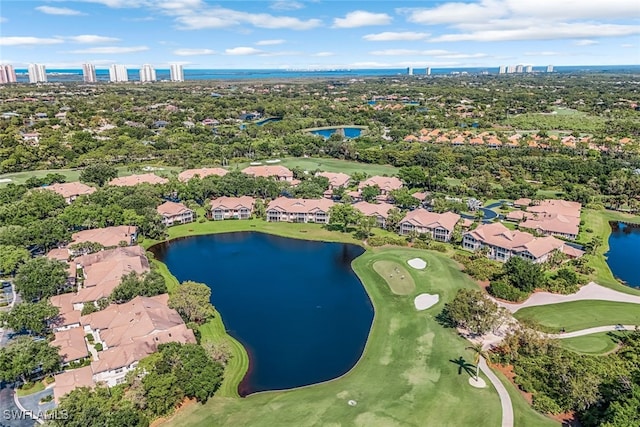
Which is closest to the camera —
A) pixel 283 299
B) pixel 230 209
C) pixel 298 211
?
pixel 283 299

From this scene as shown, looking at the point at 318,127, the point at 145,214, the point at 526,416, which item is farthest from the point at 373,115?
the point at 526,416

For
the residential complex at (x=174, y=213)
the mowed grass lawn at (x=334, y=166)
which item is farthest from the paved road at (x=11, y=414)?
the mowed grass lawn at (x=334, y=166)

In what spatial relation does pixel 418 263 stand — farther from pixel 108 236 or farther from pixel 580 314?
pixel 108 236

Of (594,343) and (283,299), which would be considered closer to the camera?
(594,343)

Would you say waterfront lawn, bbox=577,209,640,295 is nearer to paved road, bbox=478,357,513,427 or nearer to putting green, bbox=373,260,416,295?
putting green, bbox=373,260,416,295

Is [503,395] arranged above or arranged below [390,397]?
above

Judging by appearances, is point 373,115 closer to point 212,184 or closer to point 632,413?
point 212,184


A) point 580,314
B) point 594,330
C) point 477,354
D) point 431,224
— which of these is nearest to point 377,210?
point 431,224
